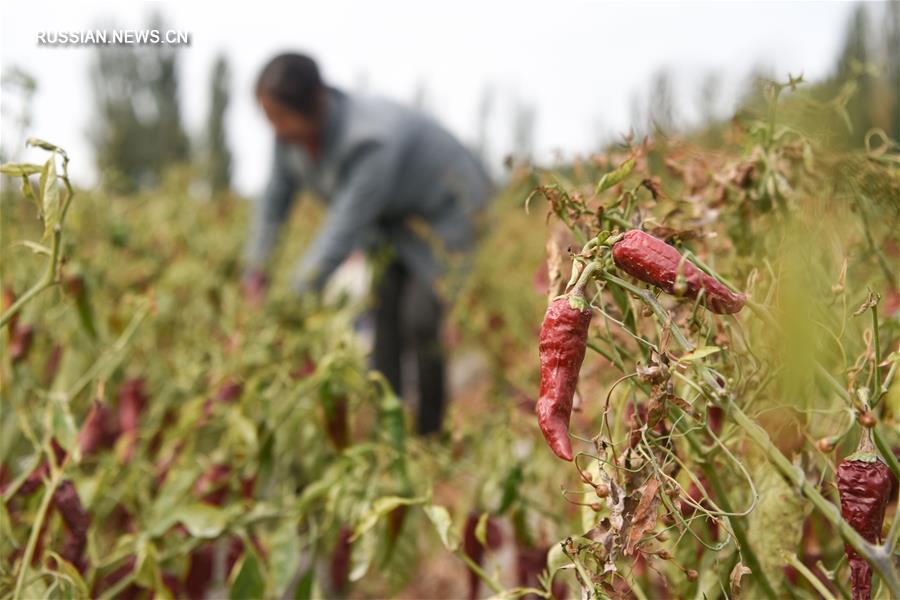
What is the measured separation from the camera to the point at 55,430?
0.92 m

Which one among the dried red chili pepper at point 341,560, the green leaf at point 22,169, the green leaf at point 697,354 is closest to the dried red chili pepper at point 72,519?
the green leaf at point 22,169

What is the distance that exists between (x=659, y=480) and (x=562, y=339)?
12 cm

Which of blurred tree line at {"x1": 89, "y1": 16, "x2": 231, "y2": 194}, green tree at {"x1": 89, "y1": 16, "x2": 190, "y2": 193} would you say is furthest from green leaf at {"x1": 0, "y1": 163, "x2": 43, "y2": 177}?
green tree at {"x1": 89, "y1": 16, "x2": 190, "y2": 193}

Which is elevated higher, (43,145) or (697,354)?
(43,145)

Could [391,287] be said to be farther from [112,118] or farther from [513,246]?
[112,118]

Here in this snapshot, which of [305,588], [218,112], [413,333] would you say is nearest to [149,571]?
[305,588]

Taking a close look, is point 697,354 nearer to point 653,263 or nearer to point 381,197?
point 653,263

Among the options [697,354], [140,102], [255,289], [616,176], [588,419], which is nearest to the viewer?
[697,354]

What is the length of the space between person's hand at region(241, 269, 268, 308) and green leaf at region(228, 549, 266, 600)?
108 centimetres

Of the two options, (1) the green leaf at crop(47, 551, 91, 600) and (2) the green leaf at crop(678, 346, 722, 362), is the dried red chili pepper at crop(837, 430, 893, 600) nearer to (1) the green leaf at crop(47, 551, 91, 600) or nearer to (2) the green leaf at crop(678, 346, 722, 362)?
(2) the green leaf at crop(678, 346, 722, 362)

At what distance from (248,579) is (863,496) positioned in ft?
2.30

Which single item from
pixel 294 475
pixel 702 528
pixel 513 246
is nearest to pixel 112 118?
pixel 513 246

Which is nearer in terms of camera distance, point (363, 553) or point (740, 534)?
point (740, 534)

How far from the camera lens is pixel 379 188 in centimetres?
244
